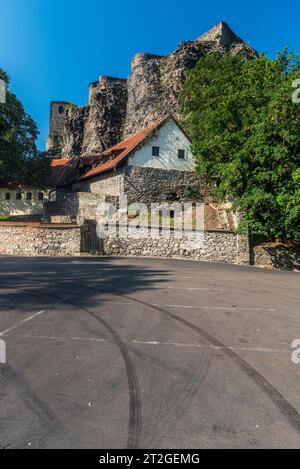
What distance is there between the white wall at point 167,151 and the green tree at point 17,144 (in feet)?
37.6

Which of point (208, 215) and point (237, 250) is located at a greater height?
point (208, 215)

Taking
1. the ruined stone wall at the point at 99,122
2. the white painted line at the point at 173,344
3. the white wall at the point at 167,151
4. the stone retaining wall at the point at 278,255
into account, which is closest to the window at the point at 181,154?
the white wall at the point at 167,151

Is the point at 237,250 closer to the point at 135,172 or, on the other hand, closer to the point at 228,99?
the point at 228,99

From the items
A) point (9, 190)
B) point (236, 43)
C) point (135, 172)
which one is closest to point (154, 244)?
point (135, 172)

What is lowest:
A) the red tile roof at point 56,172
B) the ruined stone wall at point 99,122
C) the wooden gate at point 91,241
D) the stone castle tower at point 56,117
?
the wooden gate at point 91,241

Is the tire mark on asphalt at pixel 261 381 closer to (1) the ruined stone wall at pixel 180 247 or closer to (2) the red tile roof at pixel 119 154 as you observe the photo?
(1) the ruined stone wall at pixel 180 247

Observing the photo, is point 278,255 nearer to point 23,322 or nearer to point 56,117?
point 23,322

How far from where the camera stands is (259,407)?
3611 millimetres

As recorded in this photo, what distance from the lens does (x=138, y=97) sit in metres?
56.8

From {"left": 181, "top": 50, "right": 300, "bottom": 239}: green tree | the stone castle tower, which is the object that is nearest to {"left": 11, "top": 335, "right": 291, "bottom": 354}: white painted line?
{"left": 181, "top": 50, "right": 300, "bottom": 239}: green tree

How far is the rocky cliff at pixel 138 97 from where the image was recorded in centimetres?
5322

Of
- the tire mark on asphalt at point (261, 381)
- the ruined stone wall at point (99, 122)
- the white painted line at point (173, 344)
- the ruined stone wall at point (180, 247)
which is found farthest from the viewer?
the ruined stone wall at point (99, 122)

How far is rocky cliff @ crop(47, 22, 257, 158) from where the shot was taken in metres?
53.2
